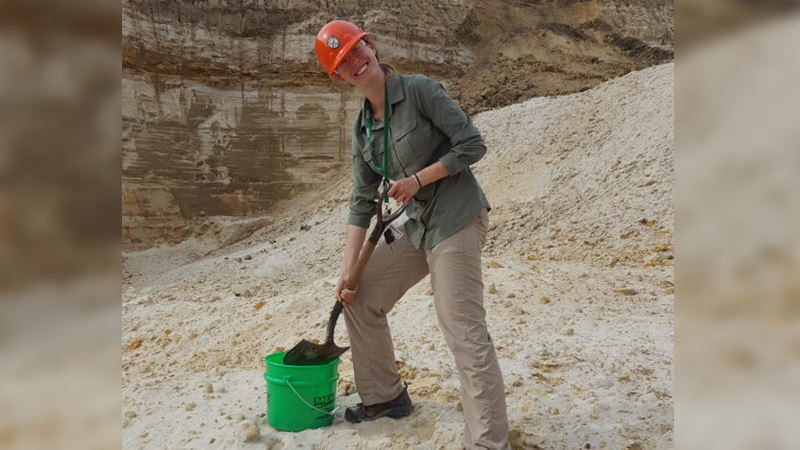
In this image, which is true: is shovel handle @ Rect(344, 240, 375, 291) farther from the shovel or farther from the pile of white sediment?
the pile of white sediment

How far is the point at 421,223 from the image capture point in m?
2.64

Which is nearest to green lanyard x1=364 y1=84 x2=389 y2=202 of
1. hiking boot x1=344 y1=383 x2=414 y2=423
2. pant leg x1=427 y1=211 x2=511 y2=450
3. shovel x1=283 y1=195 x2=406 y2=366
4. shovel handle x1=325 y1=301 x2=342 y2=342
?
shovel x1=283 y1=195 x2=406 y2=366

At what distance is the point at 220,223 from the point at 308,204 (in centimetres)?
211

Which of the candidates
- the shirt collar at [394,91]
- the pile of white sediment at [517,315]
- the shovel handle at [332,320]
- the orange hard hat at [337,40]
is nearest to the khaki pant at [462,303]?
the shovel handle at [332,320]

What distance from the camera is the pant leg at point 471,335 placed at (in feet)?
7.90

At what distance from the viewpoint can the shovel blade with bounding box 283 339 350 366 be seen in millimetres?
2977

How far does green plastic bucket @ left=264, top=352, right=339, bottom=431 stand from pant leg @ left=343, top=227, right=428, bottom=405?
0.17 m

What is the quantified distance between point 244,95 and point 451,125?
13420 millimetres

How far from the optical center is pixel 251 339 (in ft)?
16.6

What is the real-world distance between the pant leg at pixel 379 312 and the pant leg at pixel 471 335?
0.87ft

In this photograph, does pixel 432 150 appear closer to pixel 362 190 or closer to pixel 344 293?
pixel 362 190

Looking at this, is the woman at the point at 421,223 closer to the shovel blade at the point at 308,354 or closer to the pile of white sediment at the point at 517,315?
the shovel blade at the point at 308,354

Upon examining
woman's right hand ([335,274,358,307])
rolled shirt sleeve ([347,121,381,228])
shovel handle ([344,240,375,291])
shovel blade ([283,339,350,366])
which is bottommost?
shovel blade ([283,339,350,366])
